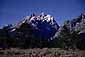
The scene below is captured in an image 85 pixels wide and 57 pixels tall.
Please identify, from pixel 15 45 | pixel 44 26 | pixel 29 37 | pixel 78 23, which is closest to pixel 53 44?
pixel 29 37

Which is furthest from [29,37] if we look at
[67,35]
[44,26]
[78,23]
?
[44,26]

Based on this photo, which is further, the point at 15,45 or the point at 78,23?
the point at 78,23

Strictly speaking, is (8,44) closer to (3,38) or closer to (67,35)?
(3,38)

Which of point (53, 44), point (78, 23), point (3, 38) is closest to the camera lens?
point (3, 38)

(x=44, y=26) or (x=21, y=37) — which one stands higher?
(x=44, y=26)

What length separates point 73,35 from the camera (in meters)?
39.6

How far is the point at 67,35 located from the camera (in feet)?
131

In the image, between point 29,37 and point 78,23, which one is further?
point 78,23

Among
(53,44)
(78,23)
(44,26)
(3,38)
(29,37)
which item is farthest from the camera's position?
(44,26)

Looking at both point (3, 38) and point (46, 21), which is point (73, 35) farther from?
point (46, 21)

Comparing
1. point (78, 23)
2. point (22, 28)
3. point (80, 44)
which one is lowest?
point (80, 44)

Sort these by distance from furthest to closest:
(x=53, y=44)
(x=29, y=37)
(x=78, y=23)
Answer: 1. (x=78, y=23)
2. (x=53, y=44)
3. (x=29, y=37)

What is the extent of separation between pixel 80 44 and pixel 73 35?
197 inches

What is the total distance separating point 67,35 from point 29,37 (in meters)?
11.2
